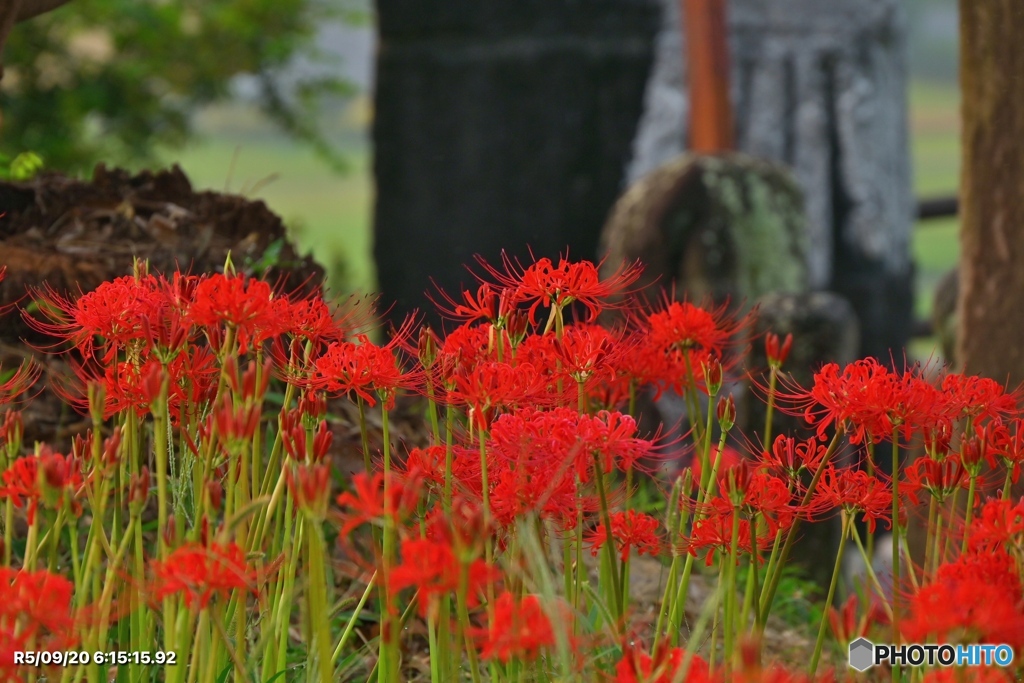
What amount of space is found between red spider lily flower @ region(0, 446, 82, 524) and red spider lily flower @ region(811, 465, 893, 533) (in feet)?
2.61

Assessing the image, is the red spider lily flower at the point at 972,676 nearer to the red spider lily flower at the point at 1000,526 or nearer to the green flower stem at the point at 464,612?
the red spider lily flower at the point at 1000,526

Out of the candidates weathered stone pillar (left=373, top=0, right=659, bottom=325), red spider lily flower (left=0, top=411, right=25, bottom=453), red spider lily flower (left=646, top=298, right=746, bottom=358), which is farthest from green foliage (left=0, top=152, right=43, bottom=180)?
weathered stone pillar (left=373, top=0, right=659, bottom=325)

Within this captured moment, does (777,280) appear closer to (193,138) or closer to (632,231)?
(632,231)

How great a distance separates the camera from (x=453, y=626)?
1.58m

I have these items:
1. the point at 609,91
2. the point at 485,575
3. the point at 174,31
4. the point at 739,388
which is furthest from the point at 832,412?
the point at 174,31

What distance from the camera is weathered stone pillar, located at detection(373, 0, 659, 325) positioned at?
6.22 metres

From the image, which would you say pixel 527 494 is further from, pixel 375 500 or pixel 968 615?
pixel 968 615

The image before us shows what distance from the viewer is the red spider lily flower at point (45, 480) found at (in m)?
1.03

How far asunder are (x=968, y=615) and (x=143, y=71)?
7358 mm

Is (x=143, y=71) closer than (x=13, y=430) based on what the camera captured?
No

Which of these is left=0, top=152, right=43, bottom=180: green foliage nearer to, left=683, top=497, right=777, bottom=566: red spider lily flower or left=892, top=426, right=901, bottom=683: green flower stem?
left=683, top=497, right=777, bottom=566: red spider lily flower

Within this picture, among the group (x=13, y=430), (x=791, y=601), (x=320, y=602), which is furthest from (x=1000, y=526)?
(x=791, y=601)

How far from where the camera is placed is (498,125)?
636cm

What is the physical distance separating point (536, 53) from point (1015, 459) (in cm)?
520
